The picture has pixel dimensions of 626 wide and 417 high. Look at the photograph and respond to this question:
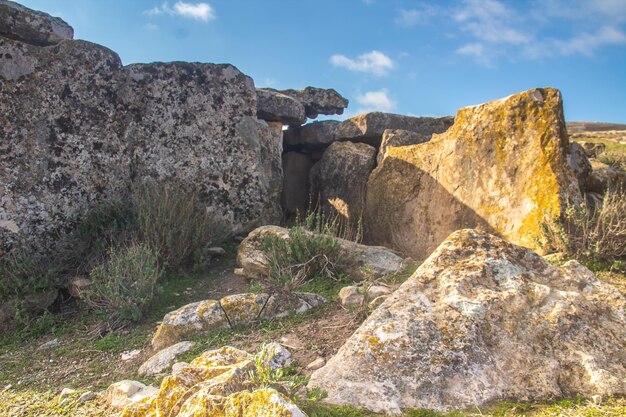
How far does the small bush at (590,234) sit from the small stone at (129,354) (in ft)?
15.1

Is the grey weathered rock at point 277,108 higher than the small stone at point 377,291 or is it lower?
higher

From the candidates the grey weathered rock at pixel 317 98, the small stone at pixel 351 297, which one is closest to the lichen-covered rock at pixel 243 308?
the small stone at pixel 351 297

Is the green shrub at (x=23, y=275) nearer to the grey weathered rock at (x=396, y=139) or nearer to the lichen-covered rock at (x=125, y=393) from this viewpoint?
the lichen-covered rock at (x=125, y=393)

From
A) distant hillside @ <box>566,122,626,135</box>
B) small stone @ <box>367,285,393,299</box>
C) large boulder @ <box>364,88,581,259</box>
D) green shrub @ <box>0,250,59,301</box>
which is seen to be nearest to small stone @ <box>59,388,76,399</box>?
small stone @ <box>367,285,393,299</box>

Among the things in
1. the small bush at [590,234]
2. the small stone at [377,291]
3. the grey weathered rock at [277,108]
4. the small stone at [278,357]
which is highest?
the grey weathered rock at [277,108]

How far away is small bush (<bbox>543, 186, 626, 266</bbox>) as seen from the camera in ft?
20.6

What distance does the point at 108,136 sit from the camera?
27.2 ft

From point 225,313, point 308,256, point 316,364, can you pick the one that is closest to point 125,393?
point 316,364

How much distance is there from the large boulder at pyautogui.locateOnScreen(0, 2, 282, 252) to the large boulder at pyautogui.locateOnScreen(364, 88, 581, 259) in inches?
83.8

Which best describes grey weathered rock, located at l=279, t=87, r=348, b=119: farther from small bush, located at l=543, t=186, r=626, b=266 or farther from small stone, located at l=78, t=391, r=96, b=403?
small stone, located at l=78, t=391, r=96, b=403

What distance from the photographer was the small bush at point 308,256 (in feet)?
21.6

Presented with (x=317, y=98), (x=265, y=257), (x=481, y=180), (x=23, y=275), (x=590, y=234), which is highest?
(x=317, y=98)

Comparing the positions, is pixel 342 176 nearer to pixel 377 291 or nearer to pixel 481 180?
pixel 481 180

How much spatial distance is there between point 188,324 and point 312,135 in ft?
26.5
